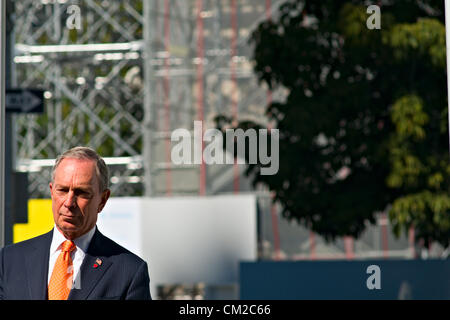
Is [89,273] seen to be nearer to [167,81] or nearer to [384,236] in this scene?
[167,81]

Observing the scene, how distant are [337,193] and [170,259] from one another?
9.21 feet

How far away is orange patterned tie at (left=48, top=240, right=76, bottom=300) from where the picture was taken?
2379mm

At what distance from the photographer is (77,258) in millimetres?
2396

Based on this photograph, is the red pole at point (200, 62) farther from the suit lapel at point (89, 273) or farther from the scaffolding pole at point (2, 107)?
the suit lapel at point (89, 273)

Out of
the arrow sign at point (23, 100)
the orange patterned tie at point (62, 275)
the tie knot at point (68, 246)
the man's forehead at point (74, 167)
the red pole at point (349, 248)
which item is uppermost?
the arrow sign at point (23, 100)

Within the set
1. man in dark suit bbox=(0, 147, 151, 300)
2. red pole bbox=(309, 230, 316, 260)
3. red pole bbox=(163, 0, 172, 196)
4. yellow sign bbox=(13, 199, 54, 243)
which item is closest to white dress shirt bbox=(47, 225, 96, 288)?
man in dark suit bbox=(0, 147, 151, 300)

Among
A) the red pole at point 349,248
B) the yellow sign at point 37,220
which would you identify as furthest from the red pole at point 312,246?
the yellow sign at point 37,220

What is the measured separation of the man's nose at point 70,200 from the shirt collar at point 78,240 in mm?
116

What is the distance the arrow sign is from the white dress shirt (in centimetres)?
238

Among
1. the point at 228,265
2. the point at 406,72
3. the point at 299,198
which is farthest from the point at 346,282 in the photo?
the point at 228,265

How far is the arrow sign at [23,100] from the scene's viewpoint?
4.77m

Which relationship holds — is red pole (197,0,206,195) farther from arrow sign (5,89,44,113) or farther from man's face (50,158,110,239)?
man's face (50,158,110,239)

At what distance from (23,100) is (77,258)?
263 cm

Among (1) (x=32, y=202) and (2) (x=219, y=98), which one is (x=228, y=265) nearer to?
(1) (x=32, y=202)
